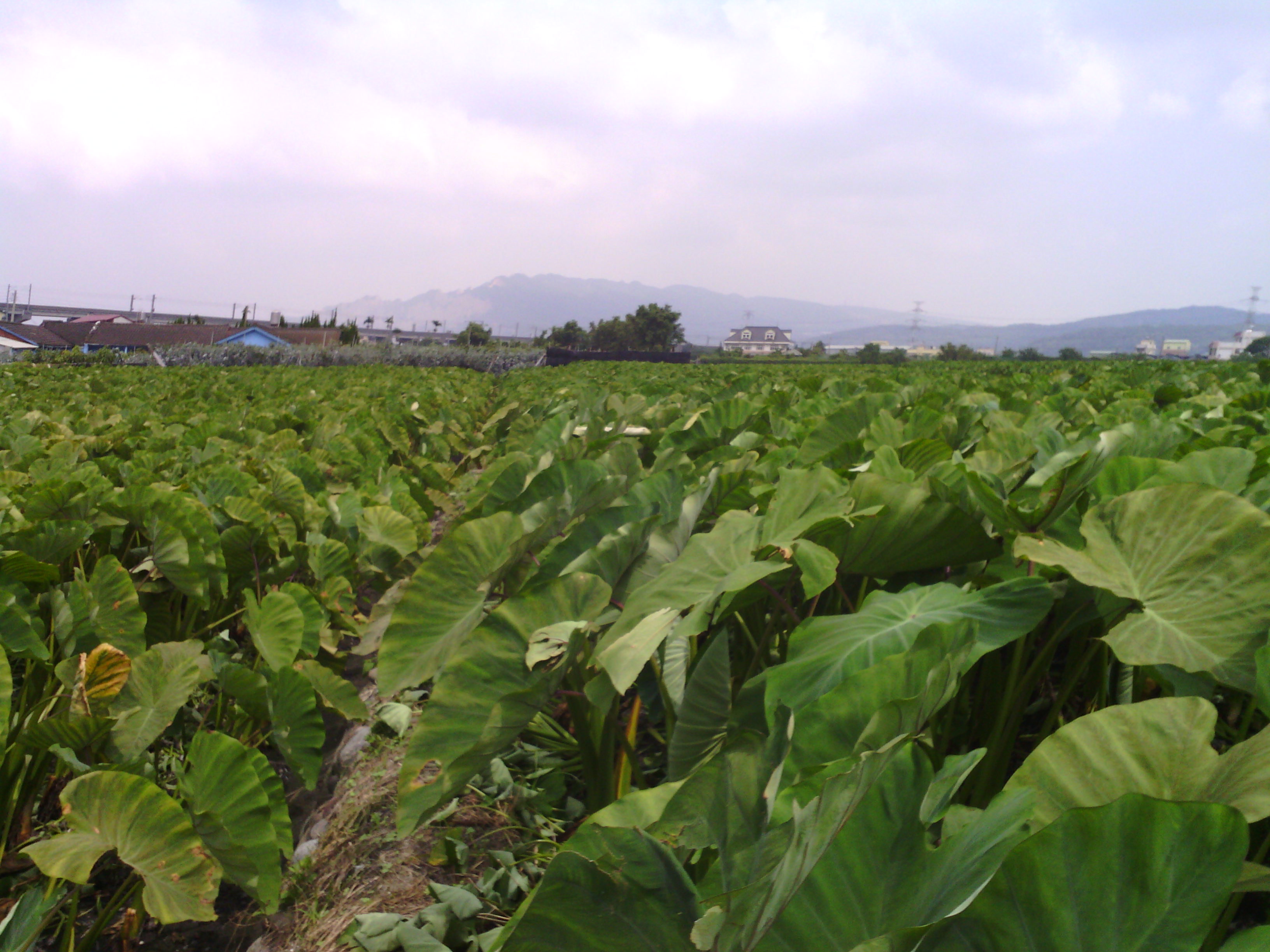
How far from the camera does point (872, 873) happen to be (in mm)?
511

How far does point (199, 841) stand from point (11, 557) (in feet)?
3.11

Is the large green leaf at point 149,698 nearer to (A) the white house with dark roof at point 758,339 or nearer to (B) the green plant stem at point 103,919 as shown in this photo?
(B) the green plant stem at point 103,919

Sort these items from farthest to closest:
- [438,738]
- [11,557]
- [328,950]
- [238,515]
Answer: [238,515]
[11,557]
[328,950]
[438,738]

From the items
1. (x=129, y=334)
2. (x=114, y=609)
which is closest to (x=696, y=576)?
(x=114, y=609)

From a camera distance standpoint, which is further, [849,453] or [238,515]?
[238,515]

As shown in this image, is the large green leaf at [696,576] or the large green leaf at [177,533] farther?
the large green leaf at [177,533]

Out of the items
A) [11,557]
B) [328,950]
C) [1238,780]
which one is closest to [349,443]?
[11,557]

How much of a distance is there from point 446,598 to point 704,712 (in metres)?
0.57

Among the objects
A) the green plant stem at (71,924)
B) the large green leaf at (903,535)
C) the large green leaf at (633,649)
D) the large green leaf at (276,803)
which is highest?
the large green leaf at (903,535)

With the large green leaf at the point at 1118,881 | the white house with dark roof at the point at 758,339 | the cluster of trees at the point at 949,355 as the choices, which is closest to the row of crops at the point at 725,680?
the large green leaf at the point at 1118,881

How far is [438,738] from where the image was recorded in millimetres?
1014

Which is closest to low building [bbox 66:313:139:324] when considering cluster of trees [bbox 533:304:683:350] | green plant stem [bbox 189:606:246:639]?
cluster of trees [bbox 533:304:683:350]

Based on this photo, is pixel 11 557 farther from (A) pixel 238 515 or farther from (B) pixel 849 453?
(B) pixel 849 453

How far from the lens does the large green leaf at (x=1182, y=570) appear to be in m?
0.69
